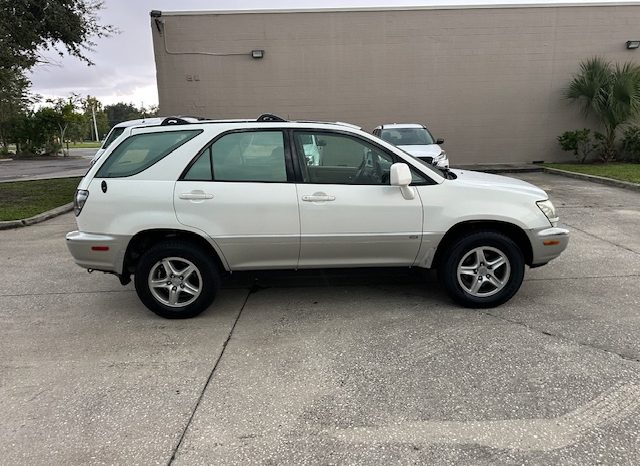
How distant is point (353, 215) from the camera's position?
4262mm

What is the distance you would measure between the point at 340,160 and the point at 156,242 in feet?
6.03

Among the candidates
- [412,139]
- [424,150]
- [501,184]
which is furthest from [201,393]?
[412,139]

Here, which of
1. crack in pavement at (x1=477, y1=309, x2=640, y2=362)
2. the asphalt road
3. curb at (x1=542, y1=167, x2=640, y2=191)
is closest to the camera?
crack in pavement at (x1=477, y1=309, x2=640, y2=362)

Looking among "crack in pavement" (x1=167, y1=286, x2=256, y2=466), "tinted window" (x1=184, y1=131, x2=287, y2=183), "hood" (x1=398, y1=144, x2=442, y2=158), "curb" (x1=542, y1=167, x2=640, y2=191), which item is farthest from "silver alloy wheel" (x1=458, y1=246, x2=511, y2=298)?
"curb" (x1=542, y1=167, x2=640, y2=191)

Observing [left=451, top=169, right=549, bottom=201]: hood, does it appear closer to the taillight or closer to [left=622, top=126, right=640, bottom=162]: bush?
the taillight

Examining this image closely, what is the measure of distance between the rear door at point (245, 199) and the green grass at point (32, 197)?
6.66 m

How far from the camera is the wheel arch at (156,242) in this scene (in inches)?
168

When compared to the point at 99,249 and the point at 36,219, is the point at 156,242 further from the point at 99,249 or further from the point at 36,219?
the point at 36,219

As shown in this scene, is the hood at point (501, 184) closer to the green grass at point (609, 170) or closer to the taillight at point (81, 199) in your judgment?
the taillight at point (81, 199)

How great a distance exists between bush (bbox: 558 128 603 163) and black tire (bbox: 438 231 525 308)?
47.1ft

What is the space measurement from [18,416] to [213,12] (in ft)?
52.2

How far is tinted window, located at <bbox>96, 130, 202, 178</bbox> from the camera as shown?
4293mm

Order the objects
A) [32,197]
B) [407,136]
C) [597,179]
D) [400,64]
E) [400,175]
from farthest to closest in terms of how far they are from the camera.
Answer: [400,64] → [597,179] → [407,136] → [32,197] → [400,175]

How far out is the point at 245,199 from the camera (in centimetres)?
420
